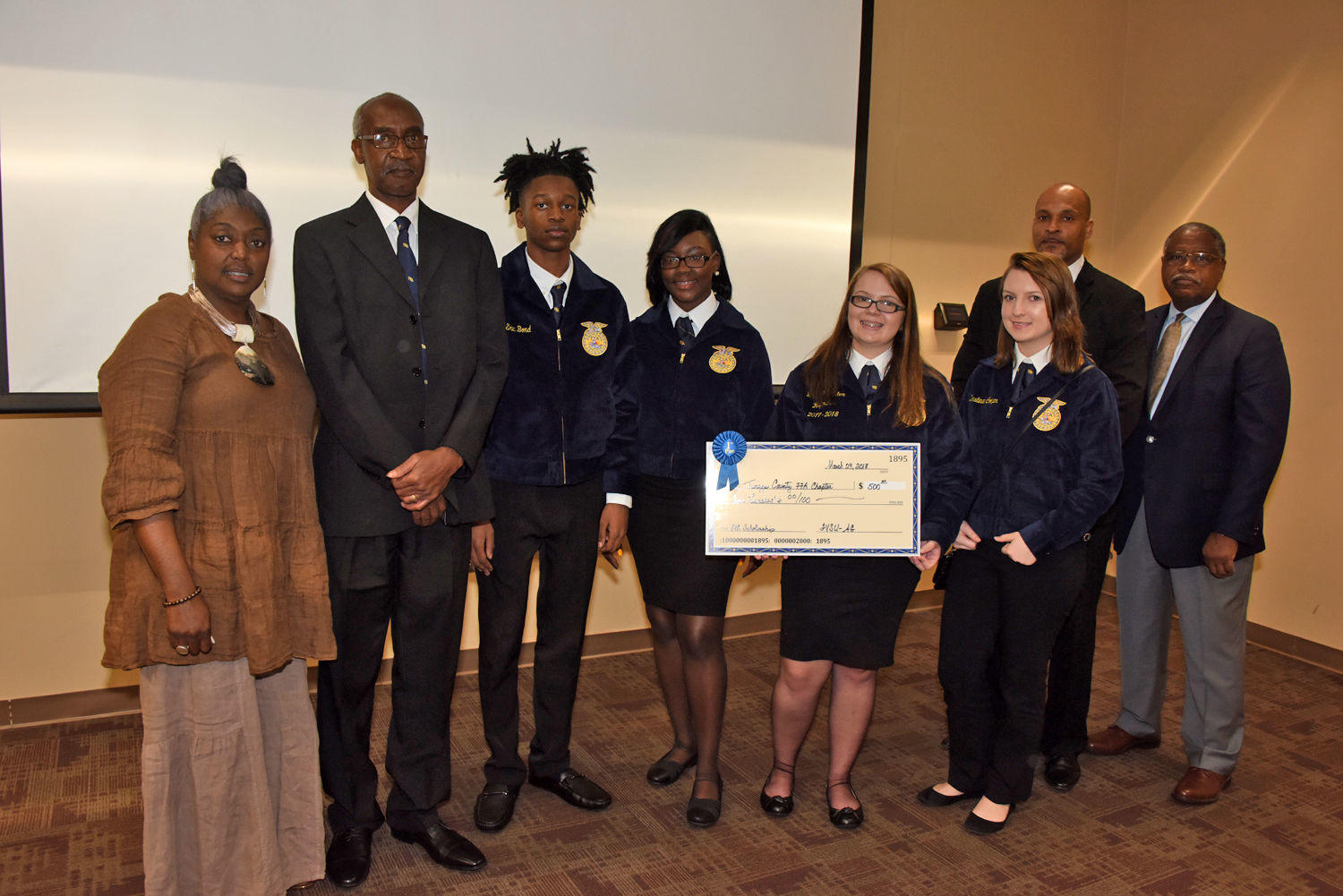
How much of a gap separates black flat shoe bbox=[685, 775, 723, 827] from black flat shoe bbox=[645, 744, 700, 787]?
220 millimetres

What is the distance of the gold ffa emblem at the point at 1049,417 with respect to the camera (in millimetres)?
2598

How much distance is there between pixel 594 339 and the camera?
266cm

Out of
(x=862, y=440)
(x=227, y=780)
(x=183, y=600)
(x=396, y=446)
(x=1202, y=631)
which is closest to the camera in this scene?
(x=183, y=600)

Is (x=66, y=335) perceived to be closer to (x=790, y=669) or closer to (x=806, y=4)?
(x=790, y=669)

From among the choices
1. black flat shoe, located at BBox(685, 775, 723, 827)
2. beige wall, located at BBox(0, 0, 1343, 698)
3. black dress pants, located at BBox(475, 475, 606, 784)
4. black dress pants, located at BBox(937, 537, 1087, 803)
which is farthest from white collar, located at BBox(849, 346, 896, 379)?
beige wall, located at BBox(0, 0, 1343, 698)

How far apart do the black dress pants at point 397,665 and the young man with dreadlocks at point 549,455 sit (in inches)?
6.5

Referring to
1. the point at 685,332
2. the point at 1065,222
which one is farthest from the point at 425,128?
the point at 1065,222

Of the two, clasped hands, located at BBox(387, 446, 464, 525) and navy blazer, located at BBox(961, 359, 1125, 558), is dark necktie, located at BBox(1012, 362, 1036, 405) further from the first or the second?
clasped hands, located at BBox(387, 446, 464, 525)

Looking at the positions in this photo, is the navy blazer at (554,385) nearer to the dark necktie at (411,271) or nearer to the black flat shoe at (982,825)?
the dark necktie at (411,271)

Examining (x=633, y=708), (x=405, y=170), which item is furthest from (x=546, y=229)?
(x=633, y=708)

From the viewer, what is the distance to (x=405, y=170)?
2.31m

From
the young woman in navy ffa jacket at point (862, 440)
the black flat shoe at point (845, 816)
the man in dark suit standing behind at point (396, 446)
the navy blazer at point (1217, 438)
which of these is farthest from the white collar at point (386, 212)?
the navy blazer at point (1217, 438)

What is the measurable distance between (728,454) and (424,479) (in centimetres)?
80

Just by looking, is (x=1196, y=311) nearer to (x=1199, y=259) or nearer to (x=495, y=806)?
(x=1199, y=259)
